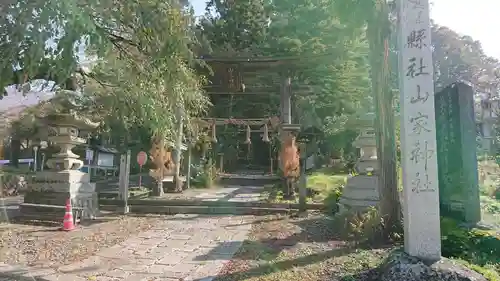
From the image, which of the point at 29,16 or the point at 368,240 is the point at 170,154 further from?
the point at 29,16

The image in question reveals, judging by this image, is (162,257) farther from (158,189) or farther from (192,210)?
(158,189)

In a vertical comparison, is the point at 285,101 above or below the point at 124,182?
above

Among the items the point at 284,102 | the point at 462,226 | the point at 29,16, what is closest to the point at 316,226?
the point at 462,226

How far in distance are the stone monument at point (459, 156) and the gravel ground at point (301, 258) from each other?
1.95 metres

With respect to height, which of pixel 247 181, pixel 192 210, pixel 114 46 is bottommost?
pixel 192 210

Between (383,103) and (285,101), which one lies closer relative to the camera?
(383,103)

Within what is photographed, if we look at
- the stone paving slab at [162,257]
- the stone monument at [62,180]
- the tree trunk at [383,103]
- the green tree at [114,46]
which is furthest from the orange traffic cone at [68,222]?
the tree trunk at [383,103]

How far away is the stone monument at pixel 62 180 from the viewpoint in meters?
10.1

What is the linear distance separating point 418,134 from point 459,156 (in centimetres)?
283

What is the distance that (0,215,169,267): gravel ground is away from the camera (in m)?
6.11

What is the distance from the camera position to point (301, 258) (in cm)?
599

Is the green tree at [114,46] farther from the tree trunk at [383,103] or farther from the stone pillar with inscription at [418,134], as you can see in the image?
the tree trunk at [383,103]

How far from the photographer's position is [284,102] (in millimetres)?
16281

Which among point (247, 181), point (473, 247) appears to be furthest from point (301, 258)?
point (247, 181)
